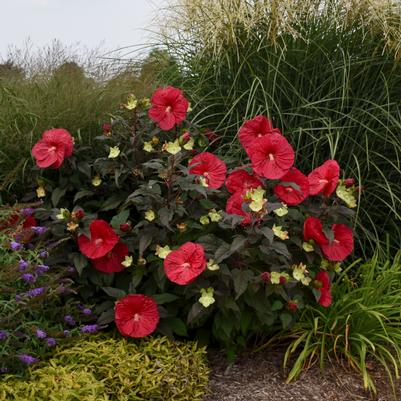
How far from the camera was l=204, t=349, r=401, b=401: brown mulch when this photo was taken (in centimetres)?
289

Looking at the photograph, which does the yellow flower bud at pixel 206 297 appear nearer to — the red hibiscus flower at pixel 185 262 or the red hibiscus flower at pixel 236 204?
the red hibiscus flower at pixel 185 262

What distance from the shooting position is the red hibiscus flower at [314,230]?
2.94 m

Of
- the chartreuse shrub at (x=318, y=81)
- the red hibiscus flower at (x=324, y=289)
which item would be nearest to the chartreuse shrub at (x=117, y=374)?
the red hibiscus flower at (x=324, y=289)

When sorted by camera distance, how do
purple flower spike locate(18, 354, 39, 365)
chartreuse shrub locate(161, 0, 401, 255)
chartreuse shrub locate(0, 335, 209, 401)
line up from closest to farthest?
chartreuse shrub locate(0, 335, 209, 401)
purple flower spike locate(18, 354, 39, 365)
chartreuse shrub locate(161, 0, 401, 255)

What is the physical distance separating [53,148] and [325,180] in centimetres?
126

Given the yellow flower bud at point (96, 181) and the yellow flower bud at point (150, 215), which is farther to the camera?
the yellow flower bud at point (96, 181)

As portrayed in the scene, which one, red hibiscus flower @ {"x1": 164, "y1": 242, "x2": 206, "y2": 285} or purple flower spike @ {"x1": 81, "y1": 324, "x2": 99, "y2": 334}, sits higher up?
red hibiscus flower @ {"x1": 164, "y1": 242, "x2": 206, "y2": 285}

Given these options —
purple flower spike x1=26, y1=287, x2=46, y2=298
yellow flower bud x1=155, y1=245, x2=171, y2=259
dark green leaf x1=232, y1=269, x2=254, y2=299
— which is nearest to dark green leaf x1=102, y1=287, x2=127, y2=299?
yellow flower bud x1=155, y1=245, x2=171, y2=259

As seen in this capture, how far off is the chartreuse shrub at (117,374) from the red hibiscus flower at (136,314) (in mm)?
65

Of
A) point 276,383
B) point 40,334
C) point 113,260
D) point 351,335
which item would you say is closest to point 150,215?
point 113,260

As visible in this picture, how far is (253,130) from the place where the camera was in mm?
3219

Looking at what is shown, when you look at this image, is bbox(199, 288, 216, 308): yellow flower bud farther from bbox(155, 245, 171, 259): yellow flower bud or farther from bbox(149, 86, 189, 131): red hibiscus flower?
bbox(149, 86, 189, 131): red hibiscus flower

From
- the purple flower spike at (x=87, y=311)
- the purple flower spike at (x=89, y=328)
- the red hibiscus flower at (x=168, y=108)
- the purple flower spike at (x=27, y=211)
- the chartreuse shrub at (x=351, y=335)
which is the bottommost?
the chartreuse shrub at (x=351, y=335)

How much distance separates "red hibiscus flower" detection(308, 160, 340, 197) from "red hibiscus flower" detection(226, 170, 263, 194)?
0.82 ft
